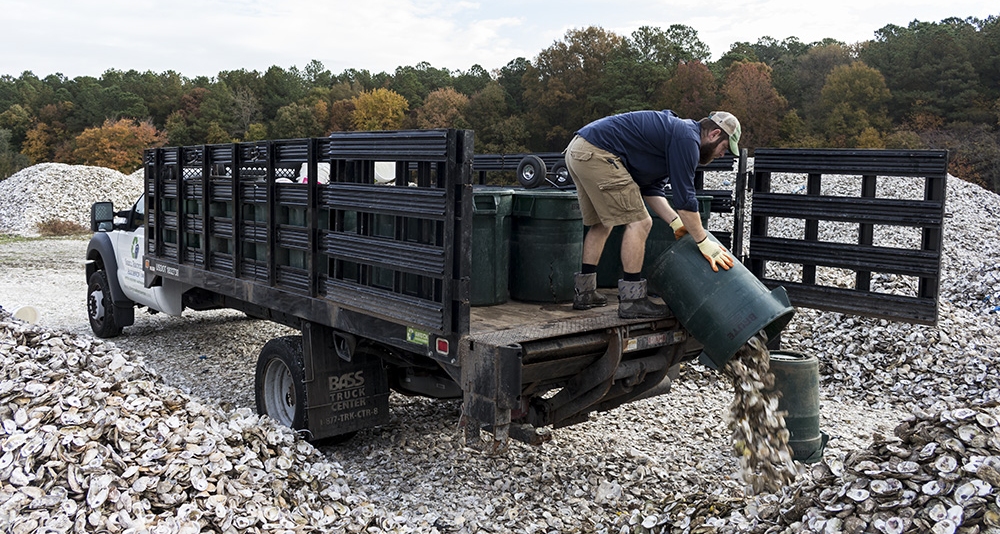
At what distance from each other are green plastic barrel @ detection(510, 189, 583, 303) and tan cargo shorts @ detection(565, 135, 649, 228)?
0.25 metres

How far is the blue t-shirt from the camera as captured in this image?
4.84 metres

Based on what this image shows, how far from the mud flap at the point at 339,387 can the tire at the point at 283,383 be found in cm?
9

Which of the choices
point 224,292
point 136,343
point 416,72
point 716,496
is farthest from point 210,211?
point 416,72

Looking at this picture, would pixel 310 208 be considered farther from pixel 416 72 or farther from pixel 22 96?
pixel 22 96

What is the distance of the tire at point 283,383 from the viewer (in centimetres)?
560

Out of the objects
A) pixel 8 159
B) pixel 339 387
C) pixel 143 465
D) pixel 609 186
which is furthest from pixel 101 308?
pixel 8 159

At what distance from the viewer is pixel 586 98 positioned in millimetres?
42844

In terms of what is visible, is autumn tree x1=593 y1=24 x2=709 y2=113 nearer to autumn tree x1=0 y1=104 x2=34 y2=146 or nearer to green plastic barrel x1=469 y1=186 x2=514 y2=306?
green plastic barrel x1=469 y1=186 x2=514 y2=306

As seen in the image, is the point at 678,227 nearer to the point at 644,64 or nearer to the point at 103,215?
the point at 103,215

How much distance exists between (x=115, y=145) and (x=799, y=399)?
49414 mm

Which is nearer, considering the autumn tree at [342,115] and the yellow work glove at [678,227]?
the yellow work glove at [678,227]

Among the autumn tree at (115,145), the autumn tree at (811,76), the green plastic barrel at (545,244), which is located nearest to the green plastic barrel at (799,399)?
the green plastic barrel at (545,244)

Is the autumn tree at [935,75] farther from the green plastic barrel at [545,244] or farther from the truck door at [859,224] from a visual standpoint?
the green plastic barrel at [545,244]

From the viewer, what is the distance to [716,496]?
4.23 m
